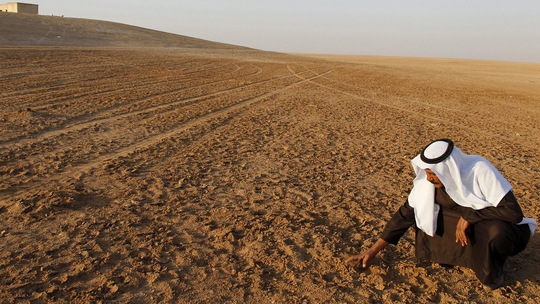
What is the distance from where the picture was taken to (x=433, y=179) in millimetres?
3516

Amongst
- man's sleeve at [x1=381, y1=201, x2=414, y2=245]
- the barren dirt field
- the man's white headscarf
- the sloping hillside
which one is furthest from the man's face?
the sloping hillside

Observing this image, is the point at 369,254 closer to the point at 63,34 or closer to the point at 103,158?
the point at 103,158

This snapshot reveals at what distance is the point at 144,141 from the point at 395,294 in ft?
16.6

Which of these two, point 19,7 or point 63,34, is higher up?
point 19,7

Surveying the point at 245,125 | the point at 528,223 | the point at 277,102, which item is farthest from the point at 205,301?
the point at 277,102

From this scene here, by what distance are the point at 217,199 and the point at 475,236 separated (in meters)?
2.70

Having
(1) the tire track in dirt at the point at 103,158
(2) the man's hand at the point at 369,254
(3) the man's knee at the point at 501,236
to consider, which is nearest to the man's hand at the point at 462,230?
(3) the man's knee at the point at 501,236

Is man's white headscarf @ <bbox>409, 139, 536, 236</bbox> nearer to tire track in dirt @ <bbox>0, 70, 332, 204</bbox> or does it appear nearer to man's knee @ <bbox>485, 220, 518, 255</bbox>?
man's knee @ <bbox>485, 220, 518, 255</bbox>

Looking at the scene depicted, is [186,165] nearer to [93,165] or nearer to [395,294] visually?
[93,165]

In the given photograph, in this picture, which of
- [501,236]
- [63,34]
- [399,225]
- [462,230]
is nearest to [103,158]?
[399,225]

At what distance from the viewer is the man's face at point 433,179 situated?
3.49m

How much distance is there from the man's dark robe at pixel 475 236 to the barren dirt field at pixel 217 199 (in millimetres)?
170

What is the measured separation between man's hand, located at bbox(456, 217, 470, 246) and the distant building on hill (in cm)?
6518

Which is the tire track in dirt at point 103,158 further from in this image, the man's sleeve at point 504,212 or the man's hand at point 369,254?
the man's sleeve at point 504,212
